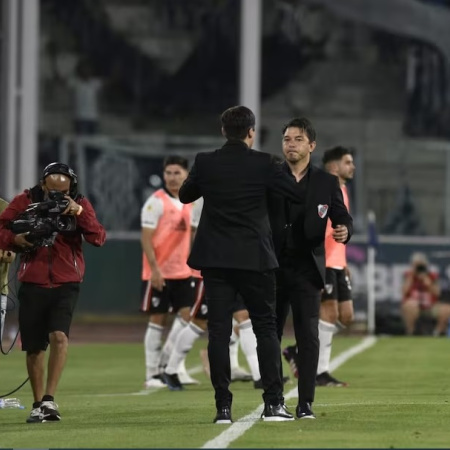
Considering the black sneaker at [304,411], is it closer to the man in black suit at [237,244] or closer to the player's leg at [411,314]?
the man in black suit at [237,244]

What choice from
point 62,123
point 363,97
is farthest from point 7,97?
point 363,97

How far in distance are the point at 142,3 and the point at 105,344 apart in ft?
34.4

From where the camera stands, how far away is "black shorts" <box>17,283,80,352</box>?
12.9 metres

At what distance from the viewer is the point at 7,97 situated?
111ft

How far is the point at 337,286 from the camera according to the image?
17.0 meters

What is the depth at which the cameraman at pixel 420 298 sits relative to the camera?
92.6ft

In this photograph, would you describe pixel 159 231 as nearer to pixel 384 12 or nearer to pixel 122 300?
pixel 122 300

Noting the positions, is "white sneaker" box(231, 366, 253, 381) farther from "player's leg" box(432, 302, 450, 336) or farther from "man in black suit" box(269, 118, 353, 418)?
"player's leg" box(432, 302, 450, 336)

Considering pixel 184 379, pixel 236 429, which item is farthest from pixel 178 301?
pixel 236 429

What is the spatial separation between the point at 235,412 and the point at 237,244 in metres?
1.73

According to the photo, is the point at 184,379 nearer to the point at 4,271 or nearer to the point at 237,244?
the point at 4,271

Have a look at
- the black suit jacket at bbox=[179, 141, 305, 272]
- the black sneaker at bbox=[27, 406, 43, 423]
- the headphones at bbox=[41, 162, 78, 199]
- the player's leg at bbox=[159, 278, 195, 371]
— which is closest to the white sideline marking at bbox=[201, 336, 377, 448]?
the black suit jacket at bbox=[179, 141, 305, 272]

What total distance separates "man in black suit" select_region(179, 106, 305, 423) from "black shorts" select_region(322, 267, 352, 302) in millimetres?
5028

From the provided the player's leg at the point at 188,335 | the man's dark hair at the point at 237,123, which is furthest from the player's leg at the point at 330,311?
the man's dark hair at the point at 237,123
